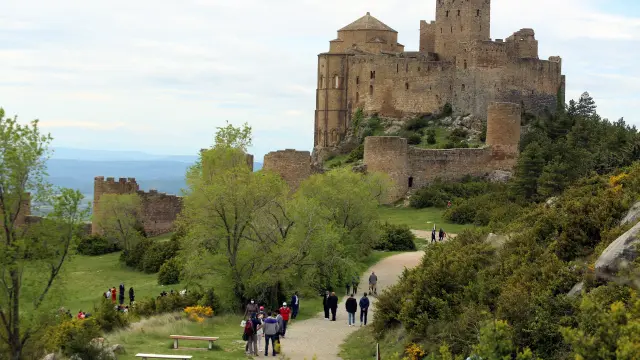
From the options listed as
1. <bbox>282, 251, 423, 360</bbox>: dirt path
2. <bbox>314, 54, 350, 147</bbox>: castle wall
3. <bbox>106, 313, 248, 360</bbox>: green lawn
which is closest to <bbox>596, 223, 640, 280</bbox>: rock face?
<bbox>282, 251, 423, 360</bbox>: dirt path

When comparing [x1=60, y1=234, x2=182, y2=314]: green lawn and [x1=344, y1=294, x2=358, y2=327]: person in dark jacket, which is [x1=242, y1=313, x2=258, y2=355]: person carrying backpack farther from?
[x1=60, y1=234, x2=182, y2=314]: green lawn

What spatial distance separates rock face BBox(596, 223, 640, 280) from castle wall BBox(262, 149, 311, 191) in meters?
31.2

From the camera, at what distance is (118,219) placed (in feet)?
152

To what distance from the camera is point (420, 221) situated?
1706 inches

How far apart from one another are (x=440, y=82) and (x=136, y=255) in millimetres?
25134

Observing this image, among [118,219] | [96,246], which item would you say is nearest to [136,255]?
[96,246]

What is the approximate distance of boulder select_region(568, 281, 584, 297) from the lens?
1595 centimetres

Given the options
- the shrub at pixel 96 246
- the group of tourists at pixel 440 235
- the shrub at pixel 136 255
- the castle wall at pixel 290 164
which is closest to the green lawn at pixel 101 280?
the shrub at pixel 136 255

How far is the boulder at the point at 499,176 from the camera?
49750 mm

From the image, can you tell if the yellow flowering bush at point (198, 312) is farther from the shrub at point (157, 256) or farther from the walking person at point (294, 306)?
the shrub at point (157, 256)

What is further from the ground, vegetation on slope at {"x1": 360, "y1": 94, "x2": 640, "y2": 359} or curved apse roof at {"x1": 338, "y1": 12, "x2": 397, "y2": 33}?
curved apse roof at {"x1": 338, "y1": 12, "x2": 397, "y2": 33}

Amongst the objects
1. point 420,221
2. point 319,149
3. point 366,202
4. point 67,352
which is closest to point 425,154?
point 420,221

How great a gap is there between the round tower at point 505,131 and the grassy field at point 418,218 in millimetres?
6406

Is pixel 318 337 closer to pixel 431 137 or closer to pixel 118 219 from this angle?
pixel 118 219
